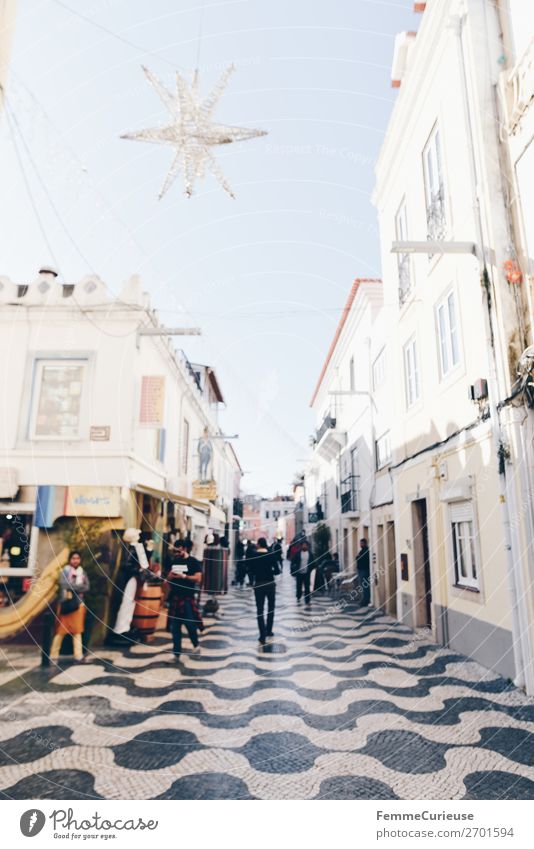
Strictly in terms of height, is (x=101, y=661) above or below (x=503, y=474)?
below

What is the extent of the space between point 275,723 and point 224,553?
9.35 meters

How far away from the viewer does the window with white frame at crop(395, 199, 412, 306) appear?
9625mm

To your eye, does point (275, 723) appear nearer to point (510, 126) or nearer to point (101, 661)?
point (101, 661)

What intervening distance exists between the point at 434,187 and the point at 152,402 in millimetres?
6282

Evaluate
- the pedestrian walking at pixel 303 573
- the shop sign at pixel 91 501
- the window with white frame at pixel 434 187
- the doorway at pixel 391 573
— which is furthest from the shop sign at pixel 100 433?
the pedestrian walking at pixel 303 573

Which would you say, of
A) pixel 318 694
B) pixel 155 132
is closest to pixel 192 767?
pixel 318 694

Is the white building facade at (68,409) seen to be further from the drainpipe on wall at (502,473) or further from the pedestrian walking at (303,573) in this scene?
the pedestrian walking at (303,573)

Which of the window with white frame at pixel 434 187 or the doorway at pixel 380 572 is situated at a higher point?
the window with white frame at pixel 434 187

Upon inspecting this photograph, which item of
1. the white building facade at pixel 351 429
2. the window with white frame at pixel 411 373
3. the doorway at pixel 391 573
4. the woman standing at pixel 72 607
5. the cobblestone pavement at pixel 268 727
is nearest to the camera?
the cobblestone pavement at pixel 268 727

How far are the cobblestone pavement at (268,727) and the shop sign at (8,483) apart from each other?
3108mm

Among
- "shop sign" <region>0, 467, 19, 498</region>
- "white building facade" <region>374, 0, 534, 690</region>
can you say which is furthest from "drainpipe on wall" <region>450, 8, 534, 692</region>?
"shop sign" <region>0, 467, 19, 498</region>

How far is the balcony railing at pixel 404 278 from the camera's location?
9.59 m

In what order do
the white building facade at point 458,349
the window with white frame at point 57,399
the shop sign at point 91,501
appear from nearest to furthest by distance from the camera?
the white building facade at point 458,349, the shop sign at point 91,501, the window with white frame at point 57,399

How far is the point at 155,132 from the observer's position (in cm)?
445
